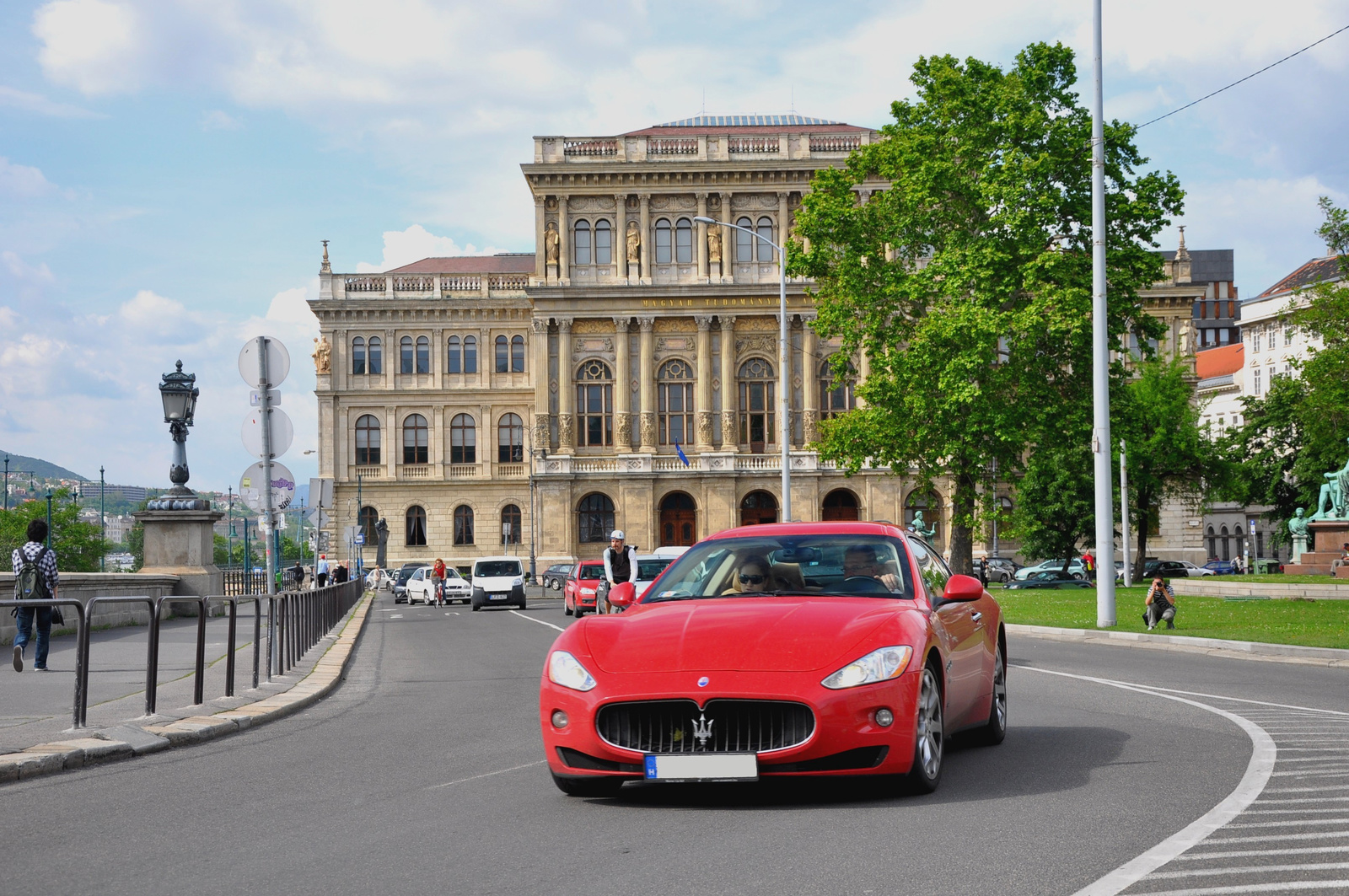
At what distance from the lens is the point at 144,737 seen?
10242 mm

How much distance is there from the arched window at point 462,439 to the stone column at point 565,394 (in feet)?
40.8

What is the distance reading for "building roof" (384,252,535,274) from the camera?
94.5 meters

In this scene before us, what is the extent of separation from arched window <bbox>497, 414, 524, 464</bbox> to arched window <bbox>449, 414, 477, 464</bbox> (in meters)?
1.49

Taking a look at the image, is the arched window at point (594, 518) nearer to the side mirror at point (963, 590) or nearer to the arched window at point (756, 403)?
the arched window at point (756, 403)

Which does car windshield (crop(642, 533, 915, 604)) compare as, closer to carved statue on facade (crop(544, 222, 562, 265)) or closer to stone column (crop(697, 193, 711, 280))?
stone column (crop(697, 193, 711, 280))

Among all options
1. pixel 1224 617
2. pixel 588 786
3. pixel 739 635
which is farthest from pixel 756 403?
pixel 739 635

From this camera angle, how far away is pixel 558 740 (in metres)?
7.27

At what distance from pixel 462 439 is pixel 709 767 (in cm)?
8322

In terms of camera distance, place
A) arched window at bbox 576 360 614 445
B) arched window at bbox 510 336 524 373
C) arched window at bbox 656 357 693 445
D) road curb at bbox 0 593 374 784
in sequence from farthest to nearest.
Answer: arched window at bbox 510 336 524 373, arched window at bbox 576 360 614 445, arched window at bbox 656 357 693 445, road curb at bbox 0 593 374 784

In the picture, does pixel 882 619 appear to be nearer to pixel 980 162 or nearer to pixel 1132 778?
pixel 1132 778

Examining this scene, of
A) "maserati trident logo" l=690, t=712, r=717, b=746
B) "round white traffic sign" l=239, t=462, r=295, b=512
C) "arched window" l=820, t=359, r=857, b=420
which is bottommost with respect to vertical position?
"maserati trident logo" l=690, t=712, r=717, b=746

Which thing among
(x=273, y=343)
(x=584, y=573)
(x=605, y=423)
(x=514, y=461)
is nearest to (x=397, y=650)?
(x=273, y=343)

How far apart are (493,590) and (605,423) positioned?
32.5 m

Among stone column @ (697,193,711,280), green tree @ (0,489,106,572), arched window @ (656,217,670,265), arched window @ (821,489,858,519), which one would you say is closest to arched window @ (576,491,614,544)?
stone column @ (697,193,711,280)
